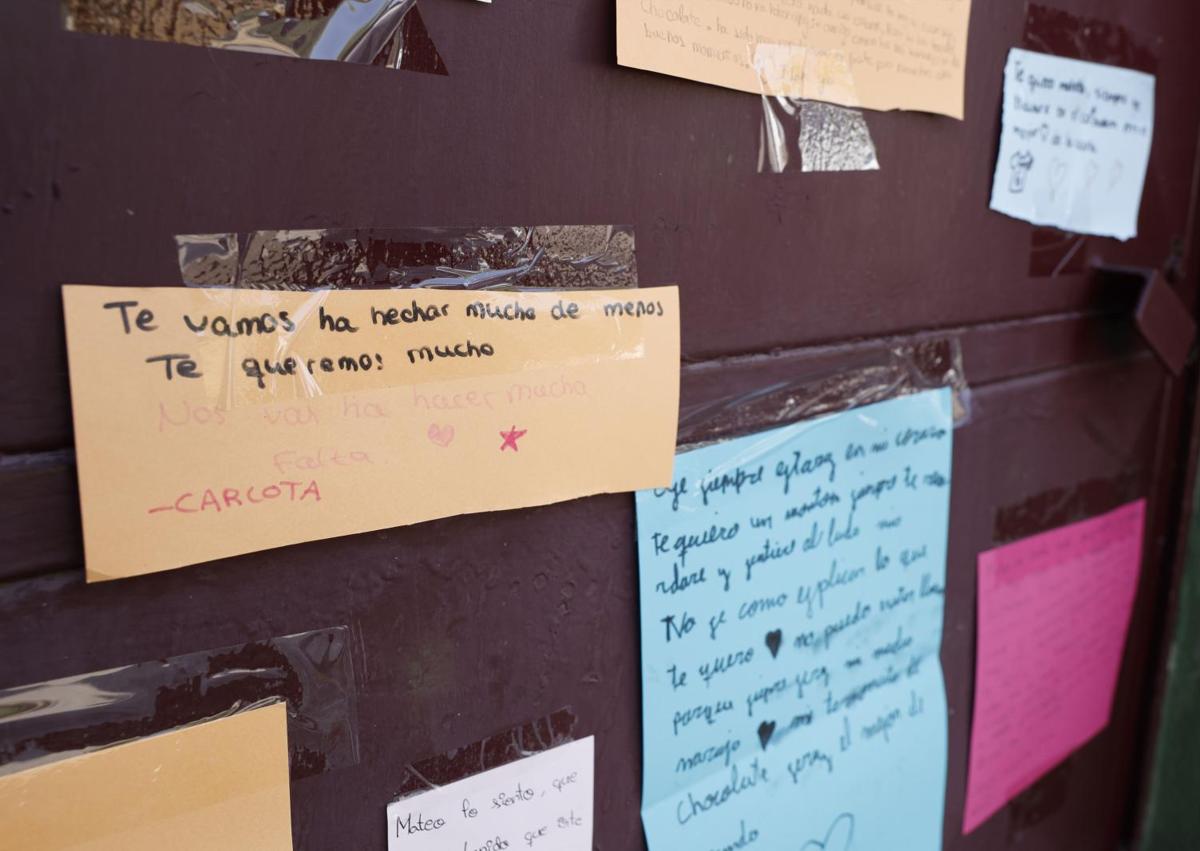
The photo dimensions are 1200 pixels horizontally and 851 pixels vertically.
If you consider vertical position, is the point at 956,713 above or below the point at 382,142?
below

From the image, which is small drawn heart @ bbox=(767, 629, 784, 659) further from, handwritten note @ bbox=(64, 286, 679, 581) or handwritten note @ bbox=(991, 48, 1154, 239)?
handwritten note @ bbox=(991, 48, 1154, 239)

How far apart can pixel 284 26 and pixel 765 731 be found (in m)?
0.61

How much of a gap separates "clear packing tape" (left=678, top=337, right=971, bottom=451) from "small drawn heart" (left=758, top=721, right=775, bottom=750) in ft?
0.82

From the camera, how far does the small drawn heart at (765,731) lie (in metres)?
0.75

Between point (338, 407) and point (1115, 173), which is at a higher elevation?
point (1115, 173)

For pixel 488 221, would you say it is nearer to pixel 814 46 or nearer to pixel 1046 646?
pixel 814 46

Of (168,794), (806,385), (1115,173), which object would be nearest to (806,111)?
(806,385)

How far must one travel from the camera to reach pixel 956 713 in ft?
3.04

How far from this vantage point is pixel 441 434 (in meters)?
0.52

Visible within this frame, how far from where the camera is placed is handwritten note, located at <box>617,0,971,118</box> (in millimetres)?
566

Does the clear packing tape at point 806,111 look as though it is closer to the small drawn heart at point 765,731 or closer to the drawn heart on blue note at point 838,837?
the small drawn heart at point 765,731

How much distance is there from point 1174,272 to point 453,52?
91 cm

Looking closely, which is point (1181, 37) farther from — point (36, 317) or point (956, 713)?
point (36, 317)

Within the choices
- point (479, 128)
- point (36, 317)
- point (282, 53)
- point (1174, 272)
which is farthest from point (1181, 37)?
point (36, 317)
